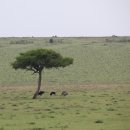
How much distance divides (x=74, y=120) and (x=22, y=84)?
33.6m

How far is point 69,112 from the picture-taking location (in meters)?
32.2

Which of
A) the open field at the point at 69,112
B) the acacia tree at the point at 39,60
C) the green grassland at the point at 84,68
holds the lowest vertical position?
the green grassland at the point at 84,68

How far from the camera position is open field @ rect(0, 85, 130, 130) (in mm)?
25688

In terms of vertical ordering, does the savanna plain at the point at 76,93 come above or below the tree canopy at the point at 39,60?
below

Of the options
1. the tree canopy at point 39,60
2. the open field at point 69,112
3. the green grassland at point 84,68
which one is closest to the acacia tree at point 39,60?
the tree canopy at point 39,60

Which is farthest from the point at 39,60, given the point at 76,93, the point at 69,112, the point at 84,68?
the point at 84,68

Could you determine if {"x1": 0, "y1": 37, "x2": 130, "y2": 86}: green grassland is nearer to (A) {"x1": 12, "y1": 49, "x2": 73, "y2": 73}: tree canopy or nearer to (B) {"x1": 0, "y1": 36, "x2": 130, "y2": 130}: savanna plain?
(B) {"x1": 0, "y1": 36, "x2": 130, "y2": 130}: savanna plain

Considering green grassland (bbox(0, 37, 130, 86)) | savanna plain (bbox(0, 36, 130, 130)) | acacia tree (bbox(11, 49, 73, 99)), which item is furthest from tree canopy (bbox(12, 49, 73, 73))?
green grassland (bbox(0, 37, 130, 86))

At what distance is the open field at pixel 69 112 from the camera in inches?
1011

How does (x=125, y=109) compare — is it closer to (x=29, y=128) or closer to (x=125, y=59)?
(x=29, y=128)

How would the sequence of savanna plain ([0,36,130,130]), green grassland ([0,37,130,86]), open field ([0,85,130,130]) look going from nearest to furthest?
1. open field ([0,85,130,130])
2. savanna plain ([0,36,130,130])
3. green grassland ([0,37,130,86])

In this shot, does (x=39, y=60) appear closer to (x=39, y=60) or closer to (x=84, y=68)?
(x=39, y=60)

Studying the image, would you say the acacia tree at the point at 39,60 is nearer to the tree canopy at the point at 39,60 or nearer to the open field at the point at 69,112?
the tree canopy at the point at 39,60

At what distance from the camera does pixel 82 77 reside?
6712cm
